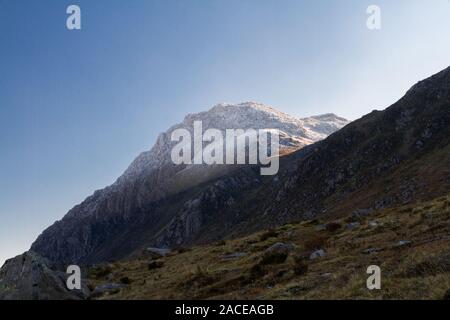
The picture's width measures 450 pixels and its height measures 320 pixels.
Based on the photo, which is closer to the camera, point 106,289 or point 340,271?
point 340,271

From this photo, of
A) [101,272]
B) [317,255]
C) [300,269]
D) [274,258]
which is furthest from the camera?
[101,272]

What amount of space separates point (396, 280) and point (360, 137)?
111534 millimetres

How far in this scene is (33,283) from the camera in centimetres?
2580

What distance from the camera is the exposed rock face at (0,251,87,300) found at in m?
25.2

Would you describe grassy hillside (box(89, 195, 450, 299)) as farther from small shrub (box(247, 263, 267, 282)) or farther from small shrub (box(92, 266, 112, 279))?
small shrub (box(92, 266, 112, 279))

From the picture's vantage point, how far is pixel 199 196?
174 meters

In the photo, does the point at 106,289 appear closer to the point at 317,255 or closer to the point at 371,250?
the point at 317,255

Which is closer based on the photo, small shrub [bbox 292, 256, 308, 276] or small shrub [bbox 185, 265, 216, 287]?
small shrub [bbox 292, 256, 308, 276]

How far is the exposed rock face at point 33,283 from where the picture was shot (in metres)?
25.2


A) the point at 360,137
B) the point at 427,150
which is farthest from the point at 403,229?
the point at 360,137

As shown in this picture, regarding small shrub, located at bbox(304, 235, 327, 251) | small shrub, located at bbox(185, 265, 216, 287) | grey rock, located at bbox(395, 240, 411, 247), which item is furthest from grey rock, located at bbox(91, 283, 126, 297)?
grey rock, located at bbox(395, 240, 411, 247)

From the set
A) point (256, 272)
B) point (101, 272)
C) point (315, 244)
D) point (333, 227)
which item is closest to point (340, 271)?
point (256, 272)
